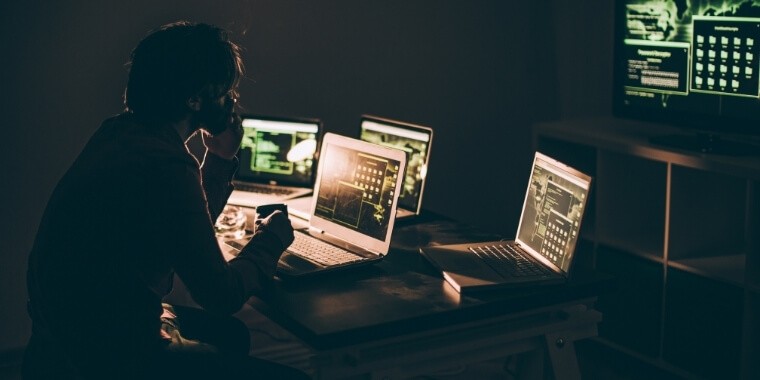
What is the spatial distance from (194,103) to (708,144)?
183 centimetres

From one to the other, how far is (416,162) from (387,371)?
112cm

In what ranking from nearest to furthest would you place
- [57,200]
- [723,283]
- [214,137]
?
[57,200]
[214,137]
[723,283]

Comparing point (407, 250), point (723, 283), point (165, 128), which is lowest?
point (723, 283)

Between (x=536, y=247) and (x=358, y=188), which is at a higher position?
(x=358, y=188)

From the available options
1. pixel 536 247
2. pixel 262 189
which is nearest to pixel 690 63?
pixel 536 247

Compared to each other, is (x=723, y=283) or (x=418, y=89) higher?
(x=418, y=89)

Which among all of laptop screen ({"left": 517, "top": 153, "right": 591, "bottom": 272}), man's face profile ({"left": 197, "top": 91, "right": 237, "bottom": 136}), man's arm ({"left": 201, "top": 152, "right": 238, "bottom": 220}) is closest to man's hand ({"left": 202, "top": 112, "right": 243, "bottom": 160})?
man's arm ({"left": 201, "top": 152, "right": 238, "bottom": 220})

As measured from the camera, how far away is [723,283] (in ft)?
10.2

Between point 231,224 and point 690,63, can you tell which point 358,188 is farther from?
point 690,63

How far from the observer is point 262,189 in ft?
11.4

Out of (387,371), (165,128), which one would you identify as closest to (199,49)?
(165,128)

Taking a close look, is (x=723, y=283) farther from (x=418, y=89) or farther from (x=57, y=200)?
(x=57, y=200)

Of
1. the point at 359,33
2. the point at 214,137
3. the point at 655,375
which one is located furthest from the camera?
the point at 359,33

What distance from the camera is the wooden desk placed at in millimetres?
2088
